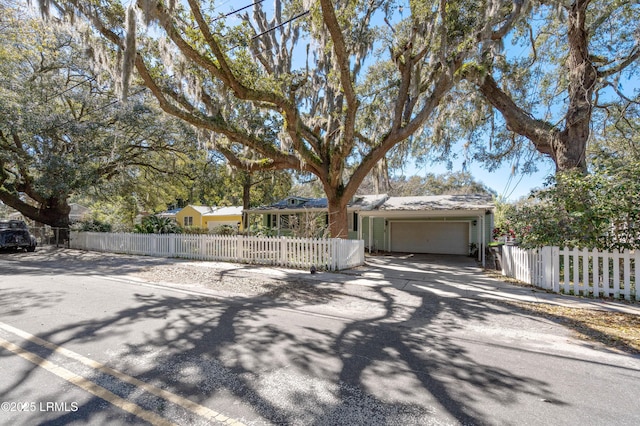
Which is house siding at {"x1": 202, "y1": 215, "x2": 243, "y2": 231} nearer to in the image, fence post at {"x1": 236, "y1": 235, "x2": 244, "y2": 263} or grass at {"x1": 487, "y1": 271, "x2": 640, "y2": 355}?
fence post at {"x1": 236, "y1": 235, "x2": 244, "y2": 263}

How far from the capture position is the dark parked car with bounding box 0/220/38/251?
15.9 metres

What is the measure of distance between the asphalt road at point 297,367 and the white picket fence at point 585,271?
2439 mm

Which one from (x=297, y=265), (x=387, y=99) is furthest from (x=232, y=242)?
(x=387, y=99)

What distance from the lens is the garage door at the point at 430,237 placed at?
1817 cm

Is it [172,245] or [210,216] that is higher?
[210,216]

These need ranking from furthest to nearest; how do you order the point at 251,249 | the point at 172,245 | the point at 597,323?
the point at 172,245 < the point at 251,249 < the point at 597,323

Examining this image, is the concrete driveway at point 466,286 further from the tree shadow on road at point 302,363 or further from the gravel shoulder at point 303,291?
the tree shadow on road at point 302,363

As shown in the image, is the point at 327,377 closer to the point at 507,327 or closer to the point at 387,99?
the point at 507,327

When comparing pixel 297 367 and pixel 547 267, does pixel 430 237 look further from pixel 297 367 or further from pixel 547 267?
pixel 297 367

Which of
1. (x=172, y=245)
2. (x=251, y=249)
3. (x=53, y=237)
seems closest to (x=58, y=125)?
(x=53, y=237)

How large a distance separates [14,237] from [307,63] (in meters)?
16.5

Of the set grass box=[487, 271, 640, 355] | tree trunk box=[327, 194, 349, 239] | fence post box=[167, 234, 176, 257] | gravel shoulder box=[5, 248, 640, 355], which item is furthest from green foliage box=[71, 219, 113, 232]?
grass box=[487, 271, 640, 355]

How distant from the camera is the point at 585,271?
22.2 feet

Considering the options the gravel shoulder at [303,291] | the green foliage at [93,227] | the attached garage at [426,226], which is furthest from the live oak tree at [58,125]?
the attached garage at [426,226]
